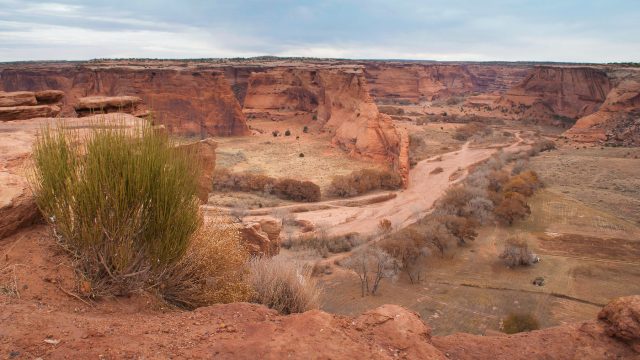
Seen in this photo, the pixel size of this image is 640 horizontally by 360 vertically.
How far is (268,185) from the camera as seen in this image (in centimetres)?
2397

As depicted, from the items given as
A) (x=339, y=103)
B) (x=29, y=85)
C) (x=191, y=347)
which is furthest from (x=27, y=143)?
(x=29, y=85)

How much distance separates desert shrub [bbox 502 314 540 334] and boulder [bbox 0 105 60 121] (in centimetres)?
1090

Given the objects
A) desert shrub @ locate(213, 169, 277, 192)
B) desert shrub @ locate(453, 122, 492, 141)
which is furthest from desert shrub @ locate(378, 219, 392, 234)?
desert shrub @ locate(453, 122, 492, 141)

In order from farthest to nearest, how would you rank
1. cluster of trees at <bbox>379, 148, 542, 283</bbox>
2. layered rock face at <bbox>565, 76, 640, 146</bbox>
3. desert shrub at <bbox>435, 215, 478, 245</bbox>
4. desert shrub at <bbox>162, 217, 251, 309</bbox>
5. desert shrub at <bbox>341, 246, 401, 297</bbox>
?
layered rock face at <bbox>565, 76, 640, 146</bbox>, desert shrub at <bbox>435, 215, 478, 245</bbox>, cluster of trees at <bbox>379, 148, 542, 283</bbox>, desert shrub at <bbox>341, 246, 401, 297</bbox>, desert shrub at <bbox>162, 217, 251, 309</bbox>

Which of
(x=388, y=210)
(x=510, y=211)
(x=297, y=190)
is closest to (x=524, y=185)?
(x=510, y=211)

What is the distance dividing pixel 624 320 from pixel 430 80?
80.0 meters

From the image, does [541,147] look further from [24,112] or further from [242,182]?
[24,112]

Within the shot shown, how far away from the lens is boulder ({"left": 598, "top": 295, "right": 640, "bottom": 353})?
444 centimetres

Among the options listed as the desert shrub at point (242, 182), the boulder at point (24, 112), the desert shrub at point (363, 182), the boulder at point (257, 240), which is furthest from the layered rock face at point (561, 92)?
the boulder at point (24, 112)

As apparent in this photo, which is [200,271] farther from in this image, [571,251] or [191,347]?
[571,251]

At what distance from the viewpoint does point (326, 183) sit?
2534cm

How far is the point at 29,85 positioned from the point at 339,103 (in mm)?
33010

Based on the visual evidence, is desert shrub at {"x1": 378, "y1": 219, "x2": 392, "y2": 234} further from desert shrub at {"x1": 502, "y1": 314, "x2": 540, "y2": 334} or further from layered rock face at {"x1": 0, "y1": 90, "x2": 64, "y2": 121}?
layered rock face at {"x1": 0, "y1": 90, "x2": 64, "y2": 121}

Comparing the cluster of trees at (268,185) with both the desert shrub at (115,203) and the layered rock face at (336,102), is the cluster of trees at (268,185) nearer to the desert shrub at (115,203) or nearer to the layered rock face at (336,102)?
the layered rock face at (336,102)
